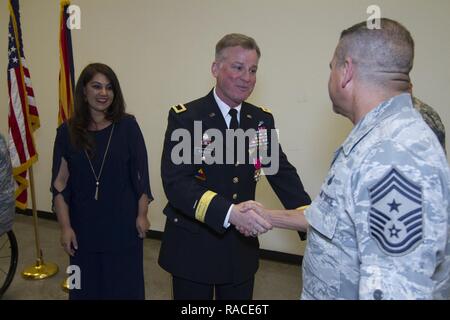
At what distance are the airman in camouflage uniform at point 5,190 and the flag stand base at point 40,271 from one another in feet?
3.57

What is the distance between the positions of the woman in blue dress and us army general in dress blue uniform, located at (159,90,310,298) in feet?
1.77

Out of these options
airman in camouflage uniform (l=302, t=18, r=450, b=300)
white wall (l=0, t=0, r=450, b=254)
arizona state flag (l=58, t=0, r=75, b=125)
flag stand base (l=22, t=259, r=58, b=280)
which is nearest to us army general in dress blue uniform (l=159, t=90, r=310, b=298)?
airman in camouflage uniform (l=302, t=18, r=450, b=300)

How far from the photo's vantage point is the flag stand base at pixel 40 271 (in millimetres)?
3033

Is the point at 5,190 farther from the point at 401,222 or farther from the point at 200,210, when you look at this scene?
the point at 401,222

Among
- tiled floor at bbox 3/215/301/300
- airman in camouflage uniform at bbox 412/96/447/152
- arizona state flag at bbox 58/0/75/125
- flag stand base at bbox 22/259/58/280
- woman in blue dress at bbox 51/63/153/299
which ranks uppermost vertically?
arizona state flag at bbox 58/0/75/125

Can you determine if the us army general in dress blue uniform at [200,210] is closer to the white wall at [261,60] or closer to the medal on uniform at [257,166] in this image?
the medal on uniform at [257,166]

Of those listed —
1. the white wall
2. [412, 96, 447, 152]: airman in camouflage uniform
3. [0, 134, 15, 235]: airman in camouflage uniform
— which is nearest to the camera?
[412, 96, 447, 152]: airman in camouflage uniform

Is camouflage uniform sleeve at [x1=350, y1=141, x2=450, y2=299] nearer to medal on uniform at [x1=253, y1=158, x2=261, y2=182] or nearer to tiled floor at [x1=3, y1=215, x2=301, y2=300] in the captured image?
medal on uniform at [x1=253, y1=158, x2=261, y2=182]

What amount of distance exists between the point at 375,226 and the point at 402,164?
14 centimetres

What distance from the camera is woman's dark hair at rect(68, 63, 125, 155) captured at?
6.57 feet

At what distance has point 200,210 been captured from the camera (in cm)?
144

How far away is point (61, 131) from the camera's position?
6.75 feet
